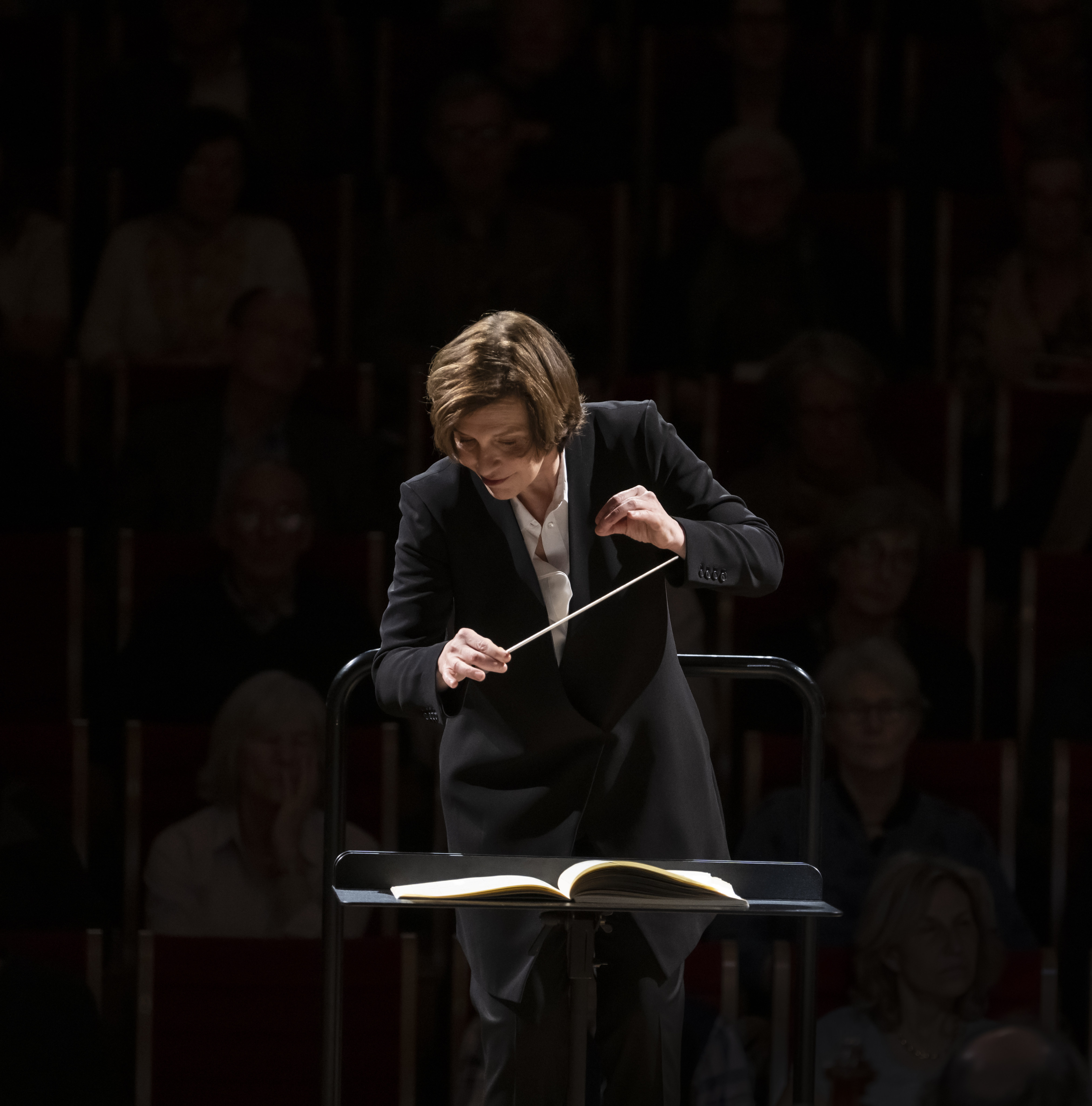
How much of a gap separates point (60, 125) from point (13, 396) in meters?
0.69

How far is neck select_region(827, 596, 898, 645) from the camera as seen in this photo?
201cm

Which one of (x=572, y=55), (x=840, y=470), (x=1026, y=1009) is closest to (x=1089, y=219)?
(x=840, y=470)

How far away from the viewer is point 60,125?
2.73m

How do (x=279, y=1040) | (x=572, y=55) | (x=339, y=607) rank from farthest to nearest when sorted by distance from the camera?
(x=572, y=55), (x=339, y=607), (x=279, y=1040)

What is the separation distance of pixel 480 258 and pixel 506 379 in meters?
1.44

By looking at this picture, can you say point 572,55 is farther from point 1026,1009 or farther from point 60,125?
point 1026,1009

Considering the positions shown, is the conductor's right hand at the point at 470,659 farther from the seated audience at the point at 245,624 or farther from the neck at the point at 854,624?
the neck at the point at 854,624

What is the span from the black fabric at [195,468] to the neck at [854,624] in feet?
2.05

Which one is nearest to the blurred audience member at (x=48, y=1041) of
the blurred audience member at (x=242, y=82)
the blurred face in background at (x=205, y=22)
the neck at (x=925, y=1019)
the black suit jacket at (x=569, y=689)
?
the black suit jacket at (x=569, y=689)

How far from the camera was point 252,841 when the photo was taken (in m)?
1.84

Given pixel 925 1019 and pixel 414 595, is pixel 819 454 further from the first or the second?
pixel 414 595

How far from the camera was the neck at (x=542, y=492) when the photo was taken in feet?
3.52

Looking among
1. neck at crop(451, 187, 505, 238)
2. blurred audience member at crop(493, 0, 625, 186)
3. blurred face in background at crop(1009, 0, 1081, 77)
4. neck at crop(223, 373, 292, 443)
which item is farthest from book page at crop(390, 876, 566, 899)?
blurred face in background at crop(1009, 0, 1081, 77)

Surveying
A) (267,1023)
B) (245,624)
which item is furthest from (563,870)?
(245,624)
